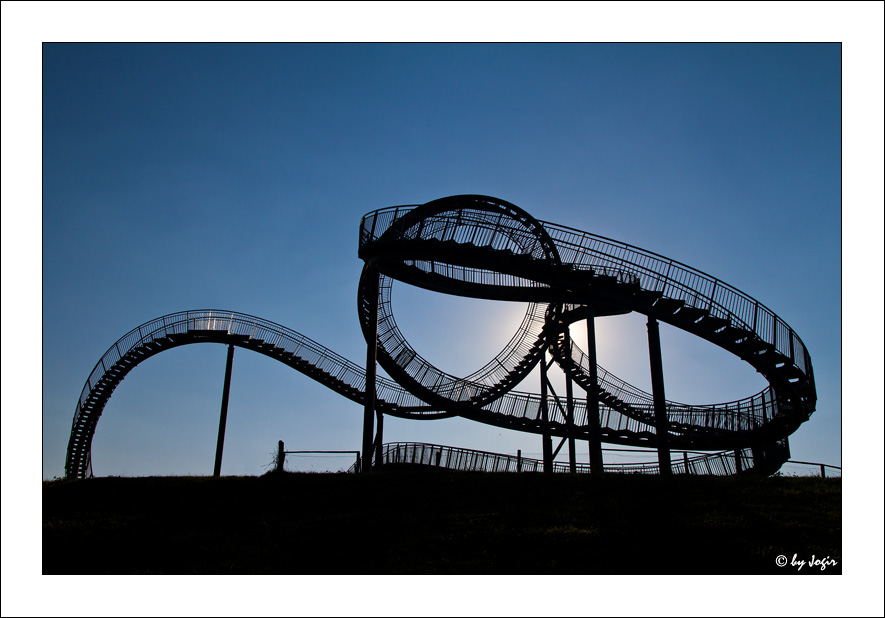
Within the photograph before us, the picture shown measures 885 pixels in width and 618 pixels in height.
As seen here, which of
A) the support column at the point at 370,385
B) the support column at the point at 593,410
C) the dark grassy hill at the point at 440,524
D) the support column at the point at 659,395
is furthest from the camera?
the support column at the point at 593,410

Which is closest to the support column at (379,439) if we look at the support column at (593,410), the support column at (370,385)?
the support column at (370,385)

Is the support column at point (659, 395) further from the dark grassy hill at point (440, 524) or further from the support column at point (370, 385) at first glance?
the support column at point (370, 385)

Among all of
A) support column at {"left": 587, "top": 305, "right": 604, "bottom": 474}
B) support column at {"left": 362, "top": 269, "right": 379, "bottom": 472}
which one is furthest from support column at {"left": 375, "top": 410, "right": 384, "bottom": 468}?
support column at {"left": 587, "top": 305, "right": 604, "bottom": 474}

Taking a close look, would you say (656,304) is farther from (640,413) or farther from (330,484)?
(330,484)

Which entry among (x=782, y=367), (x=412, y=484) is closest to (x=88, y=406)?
(x=412, y=484)

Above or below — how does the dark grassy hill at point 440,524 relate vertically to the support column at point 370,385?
below

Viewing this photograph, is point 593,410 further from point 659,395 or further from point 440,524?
point 440,524

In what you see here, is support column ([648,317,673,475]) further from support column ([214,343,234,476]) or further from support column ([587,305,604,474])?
support column ([214,343,234,476])
